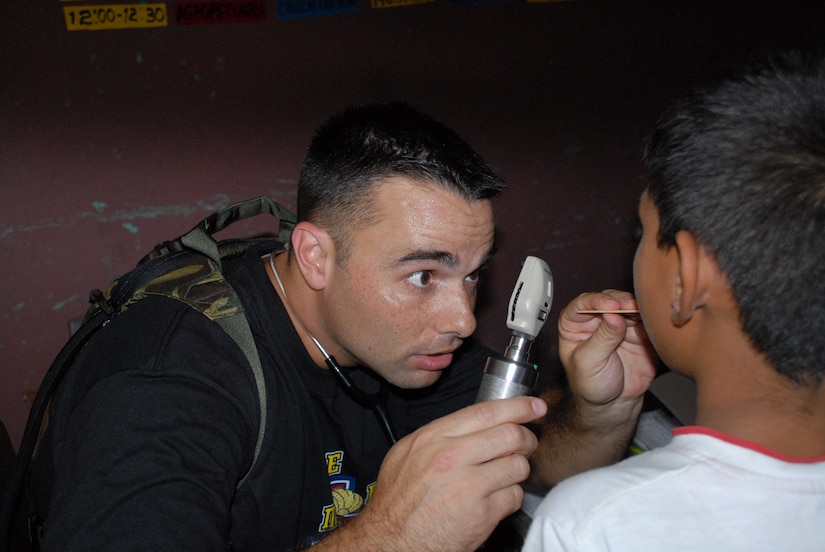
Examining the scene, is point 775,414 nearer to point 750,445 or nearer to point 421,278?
point 750,445

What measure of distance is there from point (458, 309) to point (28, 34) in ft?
4.70

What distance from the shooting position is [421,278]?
1.36 meters

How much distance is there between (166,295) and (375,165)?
1.57ft

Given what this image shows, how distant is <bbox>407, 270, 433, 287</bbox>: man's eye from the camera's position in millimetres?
1345

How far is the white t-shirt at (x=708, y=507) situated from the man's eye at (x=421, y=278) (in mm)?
617

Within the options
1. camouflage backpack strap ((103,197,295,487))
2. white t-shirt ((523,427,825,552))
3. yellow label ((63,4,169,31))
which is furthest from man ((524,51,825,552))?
yellow label ((63,4,169,31))

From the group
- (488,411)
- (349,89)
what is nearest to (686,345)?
(488,411)

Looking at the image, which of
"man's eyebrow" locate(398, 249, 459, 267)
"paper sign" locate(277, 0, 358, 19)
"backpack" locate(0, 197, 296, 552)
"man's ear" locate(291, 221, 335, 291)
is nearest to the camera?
"backpack" locate(0, 197, 296, 552)

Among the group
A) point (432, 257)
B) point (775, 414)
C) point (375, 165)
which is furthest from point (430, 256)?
point (775, 414)

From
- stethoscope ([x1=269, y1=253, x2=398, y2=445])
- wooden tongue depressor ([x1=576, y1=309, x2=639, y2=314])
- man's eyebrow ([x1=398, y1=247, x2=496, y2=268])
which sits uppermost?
man's eyebrow ([x1=398, y1=247, x2=496, y2=268])

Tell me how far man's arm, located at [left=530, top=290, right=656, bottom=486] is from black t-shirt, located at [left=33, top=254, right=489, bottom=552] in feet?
1.26

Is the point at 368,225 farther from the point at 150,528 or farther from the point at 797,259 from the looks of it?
the point at 797,259

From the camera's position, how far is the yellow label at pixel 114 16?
1877mm

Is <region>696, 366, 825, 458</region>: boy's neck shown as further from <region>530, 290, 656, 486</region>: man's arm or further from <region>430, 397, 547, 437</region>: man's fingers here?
<region>530, 290, 656, 486</region>: man's arm
